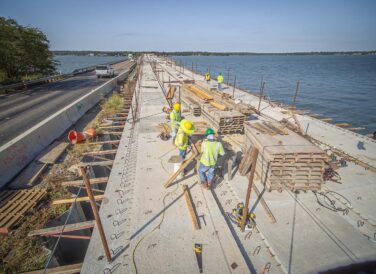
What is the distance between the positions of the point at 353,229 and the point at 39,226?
968 centimetres

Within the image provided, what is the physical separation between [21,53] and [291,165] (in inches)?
1500

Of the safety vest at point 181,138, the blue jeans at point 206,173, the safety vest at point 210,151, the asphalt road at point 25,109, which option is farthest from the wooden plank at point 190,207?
the asphalt road at point 25,109

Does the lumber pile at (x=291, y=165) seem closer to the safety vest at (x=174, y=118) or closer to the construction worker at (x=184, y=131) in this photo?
the construction worker at (x=184, y=131)

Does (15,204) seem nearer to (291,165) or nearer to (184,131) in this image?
(184,131)

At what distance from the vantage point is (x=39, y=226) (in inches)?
242

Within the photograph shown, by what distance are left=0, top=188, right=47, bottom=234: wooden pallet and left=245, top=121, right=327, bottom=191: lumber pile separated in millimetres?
8425

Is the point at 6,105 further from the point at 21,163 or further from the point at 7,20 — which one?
the point at 7,20

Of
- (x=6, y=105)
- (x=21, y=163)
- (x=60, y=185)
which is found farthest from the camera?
(x=6, y=105)

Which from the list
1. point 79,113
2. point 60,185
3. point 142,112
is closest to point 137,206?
point 60,185

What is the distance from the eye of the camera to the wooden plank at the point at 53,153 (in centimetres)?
945

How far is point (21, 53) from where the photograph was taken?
93.2 feet

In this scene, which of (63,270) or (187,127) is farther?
(187,127)

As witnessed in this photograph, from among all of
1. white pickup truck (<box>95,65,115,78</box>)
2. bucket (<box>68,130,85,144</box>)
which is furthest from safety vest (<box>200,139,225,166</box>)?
white pickup truck (<box>95,65,115,78</box>)

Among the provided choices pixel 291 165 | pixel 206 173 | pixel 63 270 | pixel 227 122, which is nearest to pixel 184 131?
pixel 206 173
